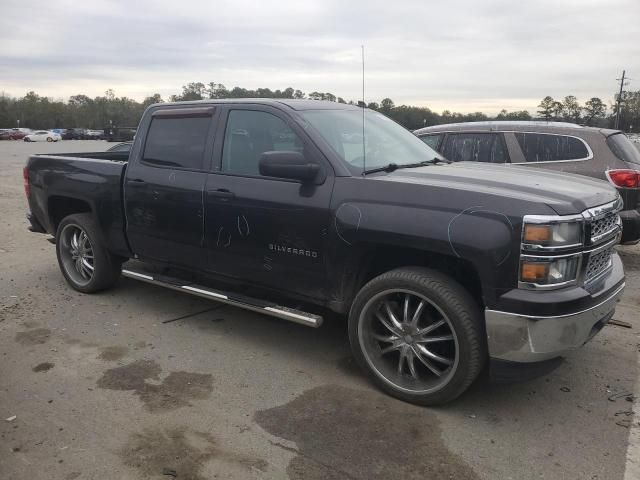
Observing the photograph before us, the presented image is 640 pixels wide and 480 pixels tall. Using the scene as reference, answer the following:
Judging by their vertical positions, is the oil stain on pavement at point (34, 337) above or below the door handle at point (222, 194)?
below

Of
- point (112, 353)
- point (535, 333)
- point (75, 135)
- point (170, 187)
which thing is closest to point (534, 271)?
point (535, 333)

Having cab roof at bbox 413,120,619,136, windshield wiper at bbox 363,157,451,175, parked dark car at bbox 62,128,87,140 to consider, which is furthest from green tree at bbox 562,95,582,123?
parked dark car at bbox 62,128,87,140

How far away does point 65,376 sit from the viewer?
12.7 ft

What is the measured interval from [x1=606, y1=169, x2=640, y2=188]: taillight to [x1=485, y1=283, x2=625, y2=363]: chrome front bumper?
12.0 ft

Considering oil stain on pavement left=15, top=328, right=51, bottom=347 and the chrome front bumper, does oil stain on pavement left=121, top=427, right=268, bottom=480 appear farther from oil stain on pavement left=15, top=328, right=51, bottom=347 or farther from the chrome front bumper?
oil stain on pavement left=15, top=328, right=51, bottom=347

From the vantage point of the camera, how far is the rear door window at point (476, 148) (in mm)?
7031

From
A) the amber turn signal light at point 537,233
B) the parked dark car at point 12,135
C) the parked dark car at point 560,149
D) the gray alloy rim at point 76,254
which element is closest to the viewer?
the amber turn signal light at point 537,233

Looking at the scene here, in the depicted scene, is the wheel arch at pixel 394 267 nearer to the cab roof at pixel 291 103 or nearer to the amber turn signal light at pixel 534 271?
the amber turn signal light at pixel 534 271

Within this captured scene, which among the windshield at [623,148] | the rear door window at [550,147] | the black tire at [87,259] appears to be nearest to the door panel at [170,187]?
the black tire at [87,259]

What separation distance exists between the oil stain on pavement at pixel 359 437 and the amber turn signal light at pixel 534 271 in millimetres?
1032

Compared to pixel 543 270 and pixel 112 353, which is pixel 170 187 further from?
pixel 543 270

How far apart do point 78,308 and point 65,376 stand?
1.53 meters

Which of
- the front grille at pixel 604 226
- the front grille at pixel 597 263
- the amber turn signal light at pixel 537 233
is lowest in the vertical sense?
the front grille at pixel 597 263

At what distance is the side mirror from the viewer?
3.63m
